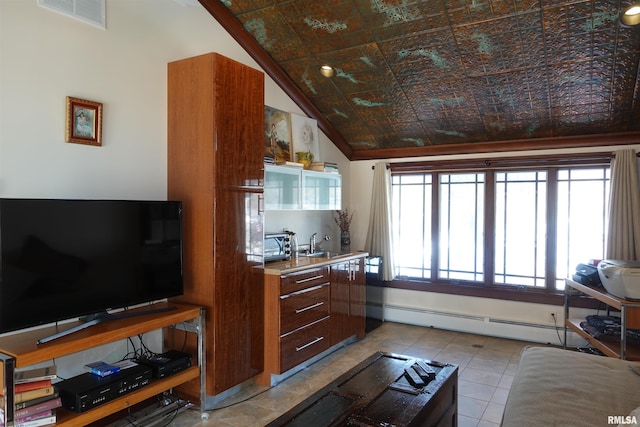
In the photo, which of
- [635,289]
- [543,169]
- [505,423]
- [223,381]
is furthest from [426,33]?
[223,381]

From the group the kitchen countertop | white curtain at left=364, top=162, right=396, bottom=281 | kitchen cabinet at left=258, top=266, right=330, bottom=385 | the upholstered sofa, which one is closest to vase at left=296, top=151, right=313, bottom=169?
the kitchen countertop

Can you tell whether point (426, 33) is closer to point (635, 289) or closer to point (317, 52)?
point (317, 52)

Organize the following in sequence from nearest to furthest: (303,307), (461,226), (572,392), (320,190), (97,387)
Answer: (572,392)
(97,387)
(303,307)
(320,190)
(461,226)

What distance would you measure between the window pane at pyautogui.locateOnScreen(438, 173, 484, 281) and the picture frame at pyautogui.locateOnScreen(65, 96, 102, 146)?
382 cm

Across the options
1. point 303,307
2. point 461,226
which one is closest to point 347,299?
point 303,307

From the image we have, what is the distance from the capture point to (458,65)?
11.9 ft

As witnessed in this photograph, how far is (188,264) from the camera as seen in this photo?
119 inches

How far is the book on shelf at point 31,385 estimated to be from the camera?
6.37ft

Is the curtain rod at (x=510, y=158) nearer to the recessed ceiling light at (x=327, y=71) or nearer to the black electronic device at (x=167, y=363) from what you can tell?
the recessed ceiling light at (x=327, y=71)

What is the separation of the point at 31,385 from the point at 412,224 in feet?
14.0

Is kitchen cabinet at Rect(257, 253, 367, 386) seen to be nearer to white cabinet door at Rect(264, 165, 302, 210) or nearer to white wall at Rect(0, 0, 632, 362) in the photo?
white cabinet door at Rect(264, 165, 302, 210)

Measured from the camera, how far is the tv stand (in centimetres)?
209

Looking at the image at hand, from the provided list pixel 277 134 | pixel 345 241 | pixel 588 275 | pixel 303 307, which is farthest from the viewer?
pixel 345 241

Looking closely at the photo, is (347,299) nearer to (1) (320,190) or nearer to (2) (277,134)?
(1) (320,190)
